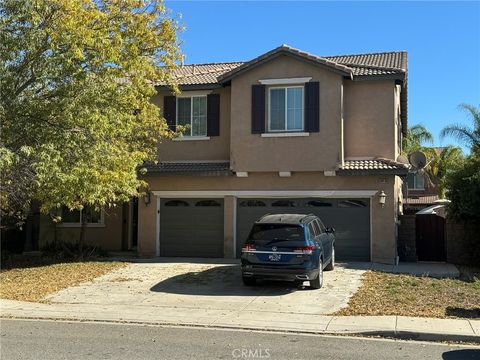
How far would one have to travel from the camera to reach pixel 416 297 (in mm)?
11328

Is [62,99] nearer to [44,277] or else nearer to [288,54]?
[44,277]

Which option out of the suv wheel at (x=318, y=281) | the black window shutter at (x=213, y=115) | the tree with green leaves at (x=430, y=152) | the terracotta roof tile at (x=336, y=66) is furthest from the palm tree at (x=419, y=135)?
the suv wheel at (x=318, y=281)

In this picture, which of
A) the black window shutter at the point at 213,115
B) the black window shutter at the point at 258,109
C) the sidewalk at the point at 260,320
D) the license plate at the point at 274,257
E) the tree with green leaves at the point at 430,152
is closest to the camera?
the sidewalk at the point at 260,320

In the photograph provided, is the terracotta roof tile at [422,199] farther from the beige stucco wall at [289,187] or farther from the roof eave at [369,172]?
the roof eave at [369,172]

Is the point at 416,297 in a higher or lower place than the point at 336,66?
lower

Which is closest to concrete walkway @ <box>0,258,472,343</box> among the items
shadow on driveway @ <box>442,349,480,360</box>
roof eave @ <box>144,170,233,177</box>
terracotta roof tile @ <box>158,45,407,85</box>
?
shadow on driveway @ <box>442,349,480,360</box>

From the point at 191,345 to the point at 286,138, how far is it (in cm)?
1037

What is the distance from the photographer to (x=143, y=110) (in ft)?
53.3

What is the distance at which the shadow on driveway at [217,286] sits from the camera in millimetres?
12297

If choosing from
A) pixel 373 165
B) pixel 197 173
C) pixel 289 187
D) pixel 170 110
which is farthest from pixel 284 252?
pixel 170 110

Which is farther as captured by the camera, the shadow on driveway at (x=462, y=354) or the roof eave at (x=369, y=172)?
the roof eave at (x=369, y=172)

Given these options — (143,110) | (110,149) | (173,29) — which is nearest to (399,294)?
(110,149)

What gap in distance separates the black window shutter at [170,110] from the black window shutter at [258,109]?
122 inches

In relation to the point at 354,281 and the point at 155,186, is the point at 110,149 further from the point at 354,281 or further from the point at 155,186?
the point at 354,281
